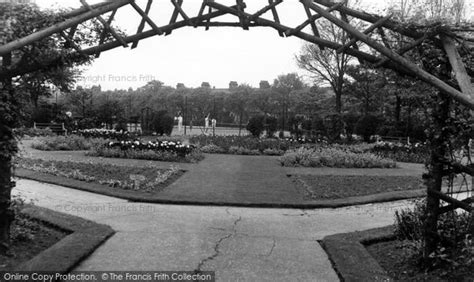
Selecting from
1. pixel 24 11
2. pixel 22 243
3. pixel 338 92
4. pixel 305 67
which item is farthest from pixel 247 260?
pixel 305 67

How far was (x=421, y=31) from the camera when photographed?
15.0 ft

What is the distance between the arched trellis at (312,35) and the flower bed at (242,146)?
13419 millimetres

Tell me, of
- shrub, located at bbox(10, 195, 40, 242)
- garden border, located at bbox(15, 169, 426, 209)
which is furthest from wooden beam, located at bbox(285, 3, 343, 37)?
garden border, located at bbox(15, 169, 426, 209)

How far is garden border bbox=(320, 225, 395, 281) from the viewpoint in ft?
15.8

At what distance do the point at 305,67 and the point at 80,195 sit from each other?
25.6 m

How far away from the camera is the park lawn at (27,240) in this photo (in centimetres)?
490

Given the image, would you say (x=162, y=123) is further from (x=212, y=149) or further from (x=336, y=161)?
(x=336, y=161)

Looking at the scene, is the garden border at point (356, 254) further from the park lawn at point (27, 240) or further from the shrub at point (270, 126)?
the shrub at point (270, 126)

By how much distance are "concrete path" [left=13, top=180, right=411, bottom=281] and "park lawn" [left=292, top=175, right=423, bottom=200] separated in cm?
91

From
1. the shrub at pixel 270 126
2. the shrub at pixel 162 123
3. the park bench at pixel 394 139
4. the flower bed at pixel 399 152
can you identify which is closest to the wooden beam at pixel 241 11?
the flower bed at pixel 399 152

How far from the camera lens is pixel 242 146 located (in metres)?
19.8

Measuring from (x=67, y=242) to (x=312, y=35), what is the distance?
409cm

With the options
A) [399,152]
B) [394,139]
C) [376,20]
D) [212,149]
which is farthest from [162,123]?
[376,20]

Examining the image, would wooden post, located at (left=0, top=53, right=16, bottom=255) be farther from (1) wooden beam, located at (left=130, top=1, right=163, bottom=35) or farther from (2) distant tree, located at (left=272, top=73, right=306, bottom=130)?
(2) distant tree, located at (left=272, top=73, right=306, bottom=130)
